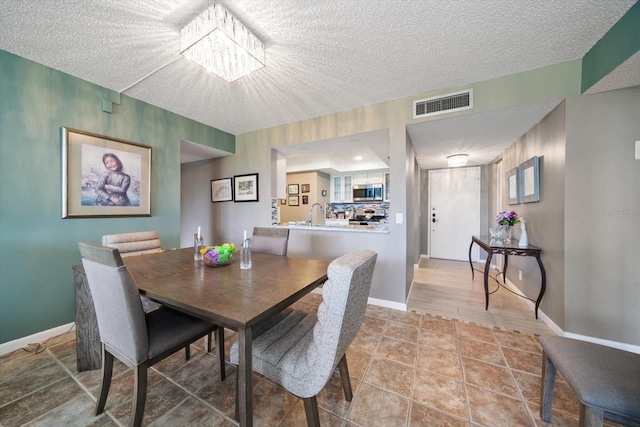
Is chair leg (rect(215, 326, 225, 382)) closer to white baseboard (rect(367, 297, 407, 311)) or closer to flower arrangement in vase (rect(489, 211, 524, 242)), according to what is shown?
white baseboard (rect(367, 297, 407, 311))

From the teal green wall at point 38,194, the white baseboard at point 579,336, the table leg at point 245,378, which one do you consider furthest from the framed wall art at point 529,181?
the teal green wall at point 38,194

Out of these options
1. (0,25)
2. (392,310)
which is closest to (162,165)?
(0,25)

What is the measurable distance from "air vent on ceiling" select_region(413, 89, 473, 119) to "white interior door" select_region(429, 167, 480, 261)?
3057mm

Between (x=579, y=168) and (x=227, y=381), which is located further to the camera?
(x=579, y=168)

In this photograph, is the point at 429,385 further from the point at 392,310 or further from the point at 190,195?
the point at 190,195

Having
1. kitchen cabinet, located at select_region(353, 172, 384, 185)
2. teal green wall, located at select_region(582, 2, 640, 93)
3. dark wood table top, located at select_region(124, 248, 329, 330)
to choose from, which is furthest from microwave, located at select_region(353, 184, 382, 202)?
dark wood table top, located at select_region(124, 248, 329, 330)

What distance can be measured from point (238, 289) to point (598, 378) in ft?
5.32

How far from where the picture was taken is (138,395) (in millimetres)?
1083

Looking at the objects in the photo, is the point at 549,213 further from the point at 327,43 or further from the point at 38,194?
the point at 38,194

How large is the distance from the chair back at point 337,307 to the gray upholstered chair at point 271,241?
125 cm

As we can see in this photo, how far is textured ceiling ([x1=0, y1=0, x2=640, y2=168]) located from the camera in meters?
1.44

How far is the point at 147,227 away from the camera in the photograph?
8.99 feet

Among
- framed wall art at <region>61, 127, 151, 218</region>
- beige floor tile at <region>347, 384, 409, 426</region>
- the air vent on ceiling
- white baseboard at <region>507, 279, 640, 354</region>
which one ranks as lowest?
beige floor tile at <region>347, 384, 409, 426</region>

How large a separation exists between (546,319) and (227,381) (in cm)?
304
